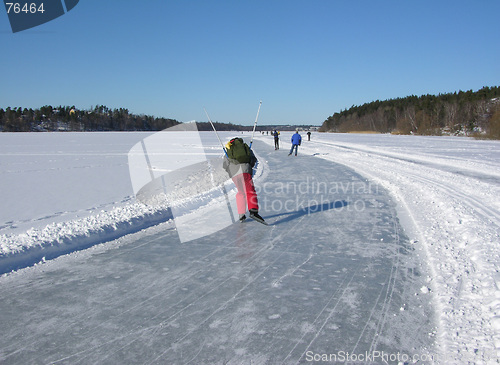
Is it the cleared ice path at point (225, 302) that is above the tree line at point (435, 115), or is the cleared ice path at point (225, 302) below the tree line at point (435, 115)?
below

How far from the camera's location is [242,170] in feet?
18.6

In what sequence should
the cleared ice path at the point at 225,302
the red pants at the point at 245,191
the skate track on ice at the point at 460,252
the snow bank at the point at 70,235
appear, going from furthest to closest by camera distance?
the red pants at the point at 245,191, the snow bank at the point at 70,235, the skate track on ice at the point at 460,252, the cleared ice path at the point at 225,302

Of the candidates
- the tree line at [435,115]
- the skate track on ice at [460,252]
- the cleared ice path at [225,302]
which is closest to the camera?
the cleared ice path at [225,302]

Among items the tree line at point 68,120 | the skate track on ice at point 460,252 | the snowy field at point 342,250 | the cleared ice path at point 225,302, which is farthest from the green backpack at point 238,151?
the tree line at point 68,120

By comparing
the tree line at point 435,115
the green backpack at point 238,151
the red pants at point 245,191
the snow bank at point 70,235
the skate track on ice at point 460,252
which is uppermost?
the tree line at point 435,115

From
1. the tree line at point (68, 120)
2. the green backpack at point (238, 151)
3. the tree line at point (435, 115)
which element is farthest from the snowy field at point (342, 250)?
the tree line at point (68, 120)

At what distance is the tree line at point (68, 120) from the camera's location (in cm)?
10819

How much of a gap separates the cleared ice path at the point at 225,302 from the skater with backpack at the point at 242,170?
69 centimetres

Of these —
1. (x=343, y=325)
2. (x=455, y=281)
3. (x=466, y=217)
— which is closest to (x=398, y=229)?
(x=466, y=217)

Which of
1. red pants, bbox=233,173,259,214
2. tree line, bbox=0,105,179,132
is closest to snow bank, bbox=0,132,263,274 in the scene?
red pants, bbox=233,173,259,214

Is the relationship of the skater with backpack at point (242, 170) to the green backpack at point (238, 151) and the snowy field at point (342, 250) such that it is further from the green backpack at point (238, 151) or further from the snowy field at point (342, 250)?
the snowy field at point (342, 250)

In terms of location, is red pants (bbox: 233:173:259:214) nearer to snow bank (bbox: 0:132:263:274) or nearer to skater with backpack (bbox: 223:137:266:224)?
skater with backpack (bbox: 223:137:266:224)

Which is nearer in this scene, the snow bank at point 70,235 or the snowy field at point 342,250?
the snowy field at point 342,250

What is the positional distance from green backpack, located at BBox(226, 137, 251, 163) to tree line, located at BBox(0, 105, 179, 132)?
117850 mm
